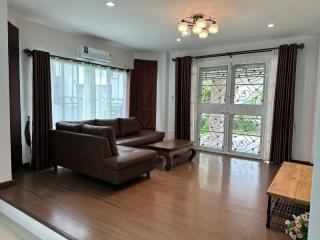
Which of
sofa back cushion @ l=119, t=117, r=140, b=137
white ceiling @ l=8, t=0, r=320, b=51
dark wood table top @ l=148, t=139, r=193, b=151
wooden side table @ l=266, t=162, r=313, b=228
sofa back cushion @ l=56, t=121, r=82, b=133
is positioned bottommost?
wooden side table @ l=266, t=162, r=313, b=228

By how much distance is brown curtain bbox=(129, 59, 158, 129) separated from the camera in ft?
19.6

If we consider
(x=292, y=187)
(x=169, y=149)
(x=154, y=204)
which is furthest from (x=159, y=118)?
(x=292, y=187)

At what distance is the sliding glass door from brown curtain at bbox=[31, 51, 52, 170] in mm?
3440

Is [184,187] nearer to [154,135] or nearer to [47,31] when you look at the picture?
[154,135]

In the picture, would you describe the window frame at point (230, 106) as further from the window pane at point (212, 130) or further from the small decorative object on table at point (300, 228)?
the small decorative object on table at point (300, 228)

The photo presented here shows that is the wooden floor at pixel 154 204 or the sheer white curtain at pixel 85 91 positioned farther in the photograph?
the sheer white curtain at pixel 85 91

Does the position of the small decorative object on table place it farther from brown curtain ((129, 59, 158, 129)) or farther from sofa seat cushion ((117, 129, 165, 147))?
brown curtain ((129, 59, 158, 129))

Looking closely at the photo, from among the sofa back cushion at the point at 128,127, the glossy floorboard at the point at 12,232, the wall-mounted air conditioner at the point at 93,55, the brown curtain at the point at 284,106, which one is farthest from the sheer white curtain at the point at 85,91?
the brown curtain at the point at 284,106

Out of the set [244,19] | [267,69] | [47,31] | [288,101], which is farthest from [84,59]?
[288,101]

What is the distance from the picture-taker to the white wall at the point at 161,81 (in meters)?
6.02

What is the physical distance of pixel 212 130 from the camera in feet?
18.2

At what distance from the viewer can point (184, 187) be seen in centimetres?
327

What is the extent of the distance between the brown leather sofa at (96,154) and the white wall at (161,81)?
256cm

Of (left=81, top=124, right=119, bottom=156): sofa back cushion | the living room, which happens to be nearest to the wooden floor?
the living room
